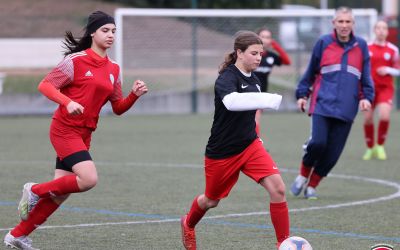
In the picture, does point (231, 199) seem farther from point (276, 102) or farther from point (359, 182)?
point (276, 102)

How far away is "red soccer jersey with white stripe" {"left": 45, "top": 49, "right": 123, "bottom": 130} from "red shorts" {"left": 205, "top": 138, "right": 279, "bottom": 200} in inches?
38.4

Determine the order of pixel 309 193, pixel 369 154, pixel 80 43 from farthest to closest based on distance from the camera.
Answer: pixel 369 154
pixel 309 193
pixel 80 43

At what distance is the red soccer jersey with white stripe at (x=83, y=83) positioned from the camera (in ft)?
24.8

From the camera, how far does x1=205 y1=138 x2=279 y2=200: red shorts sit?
23.7 ft

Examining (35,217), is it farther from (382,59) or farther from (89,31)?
(382,59)

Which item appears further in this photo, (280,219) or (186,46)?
(186,46)

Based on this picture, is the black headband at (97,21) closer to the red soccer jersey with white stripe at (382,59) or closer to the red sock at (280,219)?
the red sock at (280,219)

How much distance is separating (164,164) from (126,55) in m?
11.3

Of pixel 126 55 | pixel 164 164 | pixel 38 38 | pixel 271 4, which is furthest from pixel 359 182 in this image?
pixel 271 4

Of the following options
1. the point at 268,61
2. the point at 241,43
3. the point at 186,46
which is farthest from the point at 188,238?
the point at 186,46

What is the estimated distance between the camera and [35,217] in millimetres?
7594

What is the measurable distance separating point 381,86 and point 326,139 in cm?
511

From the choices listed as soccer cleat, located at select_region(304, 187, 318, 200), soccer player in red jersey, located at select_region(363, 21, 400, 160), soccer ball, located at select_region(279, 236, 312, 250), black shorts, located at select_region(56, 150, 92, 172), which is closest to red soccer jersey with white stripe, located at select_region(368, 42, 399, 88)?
soccer player in red jersey, located at select_region(363, 21, 400, 160)

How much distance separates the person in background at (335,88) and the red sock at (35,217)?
342cm
